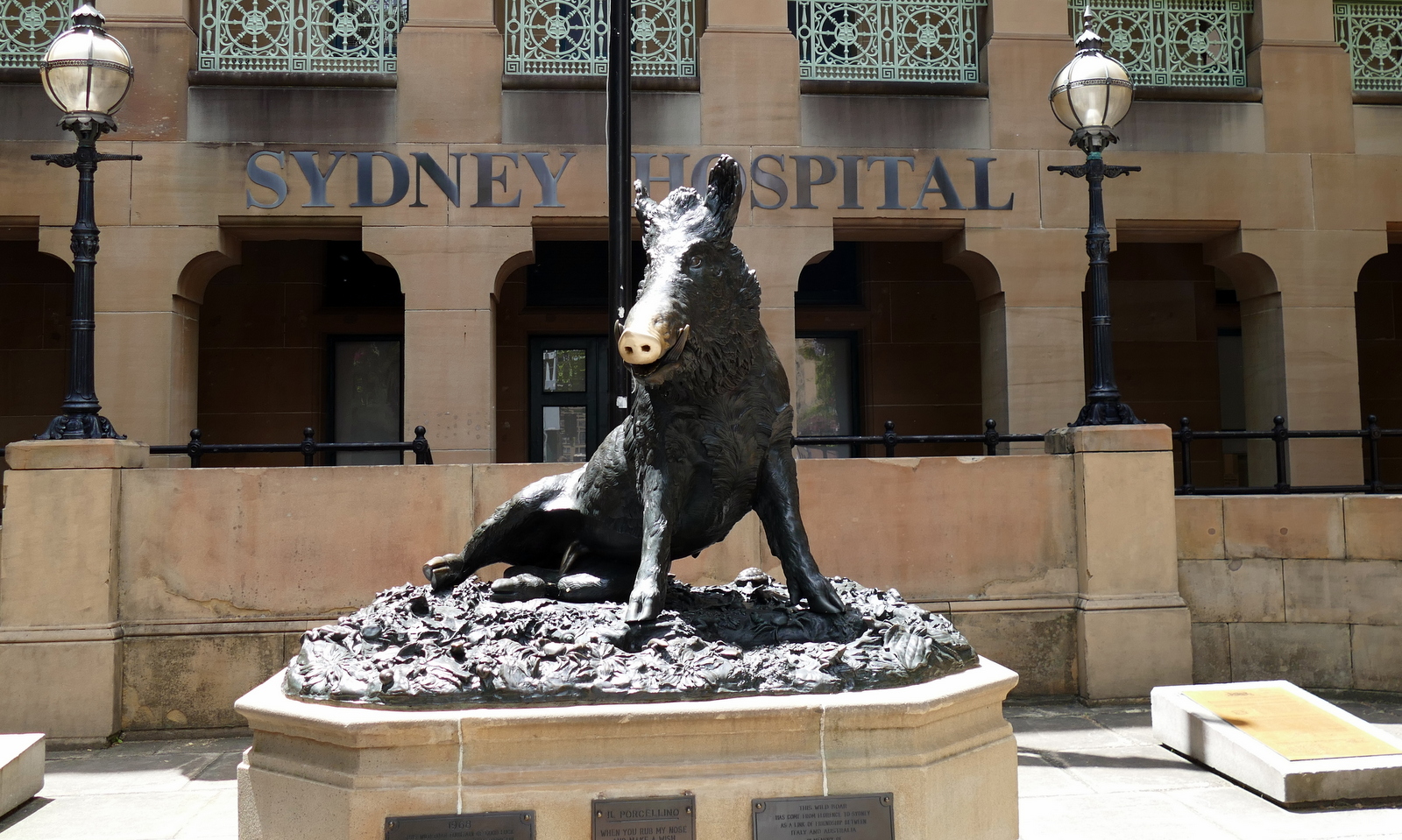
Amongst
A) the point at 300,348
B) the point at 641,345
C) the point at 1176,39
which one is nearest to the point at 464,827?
the point at 641,345

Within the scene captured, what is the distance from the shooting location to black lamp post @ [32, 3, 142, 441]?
760cm

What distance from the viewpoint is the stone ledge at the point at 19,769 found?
5895 mm

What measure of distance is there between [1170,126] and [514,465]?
8552mm

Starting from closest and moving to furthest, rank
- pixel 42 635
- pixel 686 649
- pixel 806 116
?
pixel 686 649, pixel 42 635, pixel 806 116

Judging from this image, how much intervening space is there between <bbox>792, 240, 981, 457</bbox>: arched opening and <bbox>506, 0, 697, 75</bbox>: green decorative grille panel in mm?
3941

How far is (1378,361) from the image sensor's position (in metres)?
14.8

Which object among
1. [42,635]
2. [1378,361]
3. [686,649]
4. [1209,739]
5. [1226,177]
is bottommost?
[1209,739]

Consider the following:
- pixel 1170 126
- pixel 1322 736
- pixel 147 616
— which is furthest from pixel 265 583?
pixel 1170 126

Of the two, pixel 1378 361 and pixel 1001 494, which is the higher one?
pixel 1378 361

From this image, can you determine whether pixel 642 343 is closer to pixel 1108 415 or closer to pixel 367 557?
pixel 367 557

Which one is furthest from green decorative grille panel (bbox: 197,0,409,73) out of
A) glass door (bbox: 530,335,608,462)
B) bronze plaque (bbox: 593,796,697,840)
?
bronze plaque (bbox: 593,796,697,840)

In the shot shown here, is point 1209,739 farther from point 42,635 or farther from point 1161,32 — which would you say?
point 1161,32

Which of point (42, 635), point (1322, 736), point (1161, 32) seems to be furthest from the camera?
point (1161, 32)

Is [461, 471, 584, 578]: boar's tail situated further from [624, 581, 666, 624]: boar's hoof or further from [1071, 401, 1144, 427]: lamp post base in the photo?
[1071, 401, 1144, 427]: lamp post base
